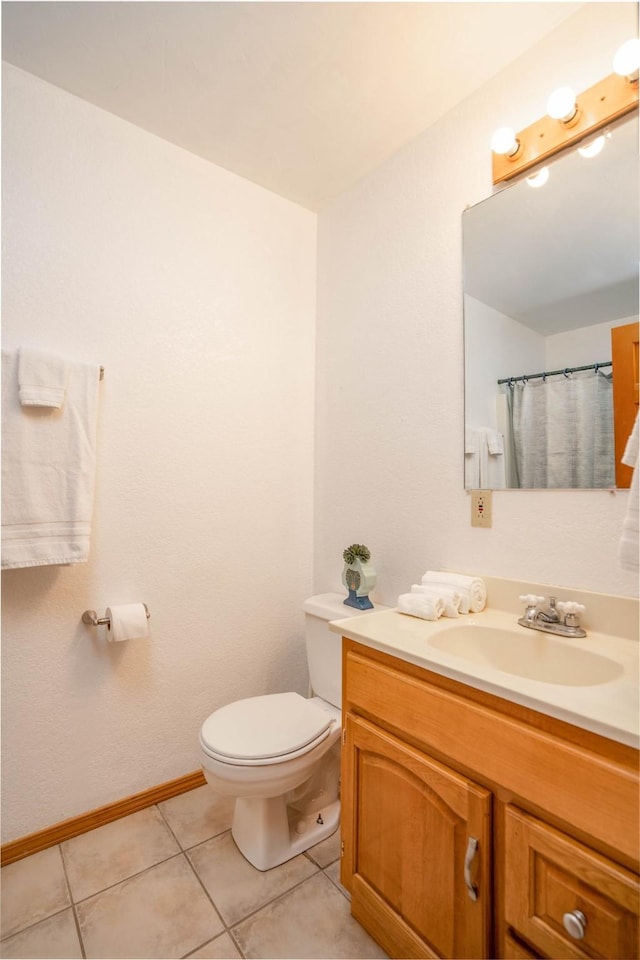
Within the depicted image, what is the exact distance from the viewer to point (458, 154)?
159 cm

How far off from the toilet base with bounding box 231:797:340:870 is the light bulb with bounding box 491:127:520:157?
6.94 ft

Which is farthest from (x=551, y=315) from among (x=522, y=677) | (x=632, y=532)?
(x=522, y=677)

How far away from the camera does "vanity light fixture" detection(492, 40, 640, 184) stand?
3.81 ft

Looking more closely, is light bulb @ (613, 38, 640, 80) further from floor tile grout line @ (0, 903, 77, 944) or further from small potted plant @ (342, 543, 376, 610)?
floor tile grout line @ (0, 903, 77, 944)

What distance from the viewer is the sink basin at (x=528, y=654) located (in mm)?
1071

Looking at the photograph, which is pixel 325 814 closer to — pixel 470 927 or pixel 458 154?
pixel 470 927

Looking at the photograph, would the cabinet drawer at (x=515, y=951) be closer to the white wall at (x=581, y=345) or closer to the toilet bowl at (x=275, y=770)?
the toilet bowl at (x=275, y=770)

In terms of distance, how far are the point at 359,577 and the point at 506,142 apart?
4.94 feet

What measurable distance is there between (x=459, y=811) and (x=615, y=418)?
39.8 inches

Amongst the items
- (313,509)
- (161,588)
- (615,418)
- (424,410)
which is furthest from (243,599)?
(615,418)

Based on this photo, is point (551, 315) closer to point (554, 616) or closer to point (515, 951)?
point (554, 616)

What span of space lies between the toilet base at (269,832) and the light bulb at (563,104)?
216cm

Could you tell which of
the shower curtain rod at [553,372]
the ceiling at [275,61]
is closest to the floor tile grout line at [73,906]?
the shower curtain rod at [553,372]

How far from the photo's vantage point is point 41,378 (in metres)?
1.43
